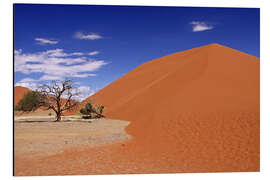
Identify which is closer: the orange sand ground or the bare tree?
the orange sand ground

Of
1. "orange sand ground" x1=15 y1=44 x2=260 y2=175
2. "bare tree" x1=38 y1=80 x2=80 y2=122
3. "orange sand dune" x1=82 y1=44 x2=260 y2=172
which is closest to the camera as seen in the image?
"orange sand ground" x1=15 y1=44 x2=260 y2=175

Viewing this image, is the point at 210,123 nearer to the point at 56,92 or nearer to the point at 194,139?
the point at 194,139

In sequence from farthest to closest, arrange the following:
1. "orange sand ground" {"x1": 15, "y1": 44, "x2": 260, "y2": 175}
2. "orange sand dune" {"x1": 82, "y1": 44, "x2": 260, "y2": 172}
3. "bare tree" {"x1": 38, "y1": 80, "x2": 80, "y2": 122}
A: 1. "bare tree" {"x1": 38, "y1": 80, "x2": 80, "y2": 122}
2. "orange sand dune" {"x1": 82, "y1": 44, "x2": 260, "y2": 172}
3. "orange sand ground" {"x1": 15, "y1": 44, "x2": 260, "y2": 175}

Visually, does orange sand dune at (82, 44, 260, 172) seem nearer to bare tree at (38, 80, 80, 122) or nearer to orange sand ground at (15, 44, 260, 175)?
orange sand ground at (15, 44, 260, 175)

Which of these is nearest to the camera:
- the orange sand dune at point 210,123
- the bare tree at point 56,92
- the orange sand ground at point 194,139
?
the orange sand ground at point 194,139

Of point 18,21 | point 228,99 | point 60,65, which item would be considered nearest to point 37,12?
point 18,21

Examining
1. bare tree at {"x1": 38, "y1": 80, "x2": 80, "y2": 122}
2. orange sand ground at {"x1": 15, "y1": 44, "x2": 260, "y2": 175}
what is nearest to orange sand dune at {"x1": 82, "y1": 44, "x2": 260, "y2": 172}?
orange sand ground at {"x1": 15, "y1": 44, "x2": 260, "y2": 175}

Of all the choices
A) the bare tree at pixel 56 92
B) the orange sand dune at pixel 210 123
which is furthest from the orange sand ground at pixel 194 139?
the bare tree at pixel 56 92

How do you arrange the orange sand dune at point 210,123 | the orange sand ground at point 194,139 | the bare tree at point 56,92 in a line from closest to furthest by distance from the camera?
the orange sand ground at point 194,139 < the orange sand dune at point 210,123 < the bare tree at point 56,92

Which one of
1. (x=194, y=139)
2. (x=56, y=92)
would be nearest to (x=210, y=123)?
(x=194, y=139)

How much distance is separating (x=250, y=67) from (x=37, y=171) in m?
17.6

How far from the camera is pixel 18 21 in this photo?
10.2 metres

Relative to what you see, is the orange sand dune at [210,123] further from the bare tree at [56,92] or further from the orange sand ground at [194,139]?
the bare tree at [56,92]

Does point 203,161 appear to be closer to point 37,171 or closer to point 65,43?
point 37,171
